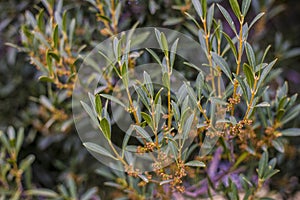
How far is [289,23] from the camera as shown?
197 centimetres

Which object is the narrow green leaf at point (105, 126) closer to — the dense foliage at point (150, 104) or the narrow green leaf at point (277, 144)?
the dense foliage at point (150, 104)

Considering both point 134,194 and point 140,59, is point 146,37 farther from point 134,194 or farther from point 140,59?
point 134,194

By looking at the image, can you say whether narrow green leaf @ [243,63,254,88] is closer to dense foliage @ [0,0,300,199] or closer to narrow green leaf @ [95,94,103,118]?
dense foliage @ [0,0,300,199]

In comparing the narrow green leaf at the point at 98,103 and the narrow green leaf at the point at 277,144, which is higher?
the narrow green leaf at the point at 98,103

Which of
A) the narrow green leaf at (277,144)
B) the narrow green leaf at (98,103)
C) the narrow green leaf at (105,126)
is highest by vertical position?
the narrow green leaf at (98,103)

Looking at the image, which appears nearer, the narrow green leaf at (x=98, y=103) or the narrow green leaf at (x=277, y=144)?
the narrow green leaf at (x=98, y=103)

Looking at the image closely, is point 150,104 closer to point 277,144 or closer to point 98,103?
point 98,103

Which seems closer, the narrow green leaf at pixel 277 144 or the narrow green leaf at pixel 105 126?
the narrow green leaf at pixel 105 126

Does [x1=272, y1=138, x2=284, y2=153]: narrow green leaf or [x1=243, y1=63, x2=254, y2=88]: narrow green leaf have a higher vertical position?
[x1=243, y1=63, x2=254, y2=88]: narrow green leaf

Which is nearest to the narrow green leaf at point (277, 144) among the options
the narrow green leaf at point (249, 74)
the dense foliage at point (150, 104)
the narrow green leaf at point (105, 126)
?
the dense foliage at point (150, 104)

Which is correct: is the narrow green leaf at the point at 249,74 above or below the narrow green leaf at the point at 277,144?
above

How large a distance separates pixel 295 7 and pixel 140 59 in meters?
0.98

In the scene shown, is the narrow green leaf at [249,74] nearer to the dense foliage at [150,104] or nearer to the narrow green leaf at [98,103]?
the dense foliage at [150,104]

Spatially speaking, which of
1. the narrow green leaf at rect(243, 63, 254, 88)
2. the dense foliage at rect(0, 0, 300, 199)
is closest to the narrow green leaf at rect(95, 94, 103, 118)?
the dense foliage at rect(0, 0, 300, 199)
